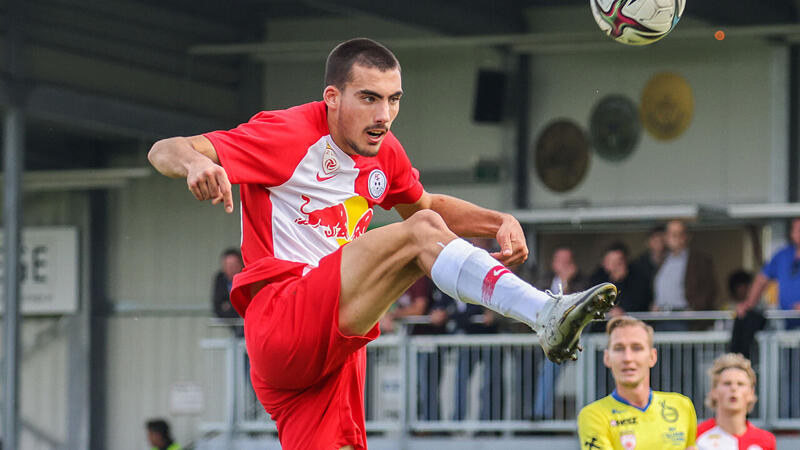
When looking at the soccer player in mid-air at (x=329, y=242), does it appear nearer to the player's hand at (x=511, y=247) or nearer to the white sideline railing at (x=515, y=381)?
the player's hand at (x=511, y=247)

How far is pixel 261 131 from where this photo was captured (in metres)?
5.57

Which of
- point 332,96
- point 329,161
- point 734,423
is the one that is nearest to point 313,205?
point 329,161

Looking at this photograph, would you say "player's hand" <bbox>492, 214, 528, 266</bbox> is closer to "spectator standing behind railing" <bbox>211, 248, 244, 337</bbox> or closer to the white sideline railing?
the white sideline railing

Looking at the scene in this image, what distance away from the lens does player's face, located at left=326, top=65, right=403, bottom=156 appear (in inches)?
219

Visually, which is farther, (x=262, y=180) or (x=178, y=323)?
(x=178, y=323)

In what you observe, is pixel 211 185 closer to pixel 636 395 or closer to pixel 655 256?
pixel 636 395

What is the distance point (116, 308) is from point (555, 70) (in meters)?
7.77

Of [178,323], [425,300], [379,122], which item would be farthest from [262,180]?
[178,323]

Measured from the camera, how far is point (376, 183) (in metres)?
5.94

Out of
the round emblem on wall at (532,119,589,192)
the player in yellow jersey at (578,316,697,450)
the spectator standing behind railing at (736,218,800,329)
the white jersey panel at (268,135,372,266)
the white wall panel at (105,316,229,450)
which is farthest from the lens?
the white wall panel at (105,316,229,450)

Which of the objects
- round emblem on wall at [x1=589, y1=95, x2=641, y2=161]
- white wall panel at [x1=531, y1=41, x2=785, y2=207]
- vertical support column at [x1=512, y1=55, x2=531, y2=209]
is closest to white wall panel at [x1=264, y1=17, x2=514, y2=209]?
vertical support column at [x1=512, y1=55, x2=531, y2=209]

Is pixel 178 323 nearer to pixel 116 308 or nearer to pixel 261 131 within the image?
pixel 116 308

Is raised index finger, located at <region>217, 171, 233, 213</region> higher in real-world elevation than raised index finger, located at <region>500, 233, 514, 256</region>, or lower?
higher

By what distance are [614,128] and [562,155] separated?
0.80 meters
